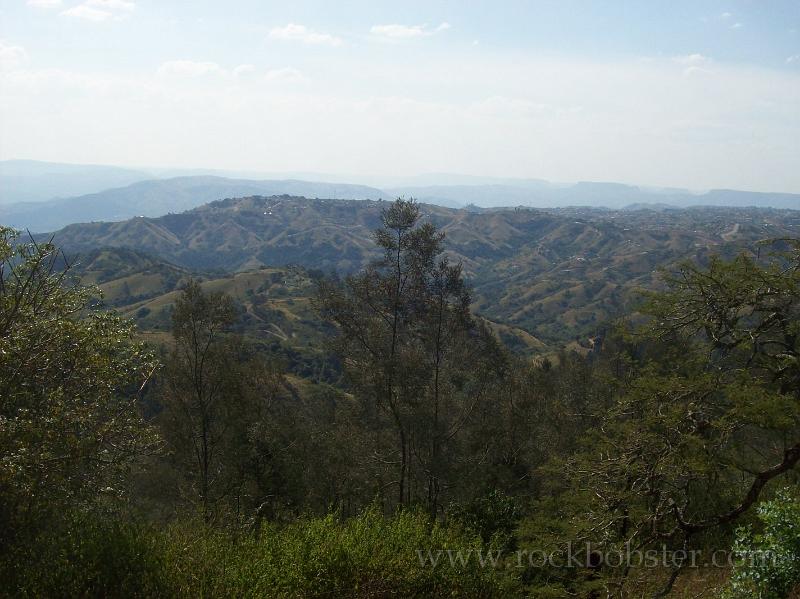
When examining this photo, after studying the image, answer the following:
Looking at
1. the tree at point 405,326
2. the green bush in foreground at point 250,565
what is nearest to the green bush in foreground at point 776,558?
the green bush in foreground at point 250,565

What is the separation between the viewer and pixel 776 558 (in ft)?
27.2

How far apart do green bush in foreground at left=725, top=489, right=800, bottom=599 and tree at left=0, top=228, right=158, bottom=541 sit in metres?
11.8

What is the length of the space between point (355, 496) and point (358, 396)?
695 cm

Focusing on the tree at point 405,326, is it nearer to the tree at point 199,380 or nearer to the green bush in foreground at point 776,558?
the tree at point 199,380

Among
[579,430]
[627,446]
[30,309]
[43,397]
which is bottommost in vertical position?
[579,430]

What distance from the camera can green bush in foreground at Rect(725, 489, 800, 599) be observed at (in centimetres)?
819

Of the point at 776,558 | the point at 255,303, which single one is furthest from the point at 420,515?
the point at 255,303

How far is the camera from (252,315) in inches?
5413

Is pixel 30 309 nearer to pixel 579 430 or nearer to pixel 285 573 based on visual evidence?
pixel 285 573

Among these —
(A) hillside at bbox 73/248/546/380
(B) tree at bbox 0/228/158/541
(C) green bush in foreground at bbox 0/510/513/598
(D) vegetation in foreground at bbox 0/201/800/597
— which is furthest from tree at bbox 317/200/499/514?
(A) hillside at bbox 73/248/546/380

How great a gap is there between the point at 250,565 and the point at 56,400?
203 inches

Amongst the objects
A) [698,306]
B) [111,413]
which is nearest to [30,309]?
[111,413]

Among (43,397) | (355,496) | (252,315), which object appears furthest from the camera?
(252,315)

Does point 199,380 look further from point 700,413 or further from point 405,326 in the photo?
point 700,413
